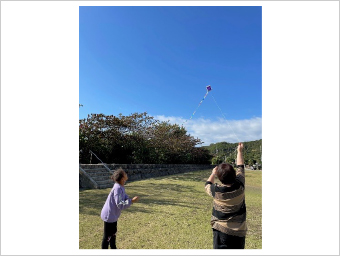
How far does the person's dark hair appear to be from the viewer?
5.47 feet

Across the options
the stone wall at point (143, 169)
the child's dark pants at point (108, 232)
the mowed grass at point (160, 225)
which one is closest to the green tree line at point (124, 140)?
the stone wall at point (143, 169)

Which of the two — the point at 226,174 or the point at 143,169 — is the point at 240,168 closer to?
the point at 226,174

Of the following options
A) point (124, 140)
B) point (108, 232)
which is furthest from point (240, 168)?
point (124, 140)

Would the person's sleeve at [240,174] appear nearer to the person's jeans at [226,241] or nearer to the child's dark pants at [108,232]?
the person's jeans at [226,241]

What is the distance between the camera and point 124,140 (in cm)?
872

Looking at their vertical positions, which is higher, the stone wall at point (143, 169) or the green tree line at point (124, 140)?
the green tree line at point (124, 140)

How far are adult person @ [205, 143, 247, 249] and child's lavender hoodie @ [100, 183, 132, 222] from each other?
77cm

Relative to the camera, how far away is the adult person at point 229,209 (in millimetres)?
1694

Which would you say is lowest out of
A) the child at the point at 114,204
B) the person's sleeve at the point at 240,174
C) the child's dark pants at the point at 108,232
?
the child's dark pants at the point at 108,232

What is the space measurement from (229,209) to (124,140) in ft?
24.1

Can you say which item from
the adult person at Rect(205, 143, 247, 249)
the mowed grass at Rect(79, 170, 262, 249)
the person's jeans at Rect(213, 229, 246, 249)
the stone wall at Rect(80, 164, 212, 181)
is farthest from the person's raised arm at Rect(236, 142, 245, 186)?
the stone wall at Rect(80, 164, 212, 181)

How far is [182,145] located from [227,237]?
1181 centimetres

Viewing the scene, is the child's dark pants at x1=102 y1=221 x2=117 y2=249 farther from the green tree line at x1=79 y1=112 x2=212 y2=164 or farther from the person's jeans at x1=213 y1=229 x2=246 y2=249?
the green tree line at x1=79 y1=112 x2=212 y2=164
